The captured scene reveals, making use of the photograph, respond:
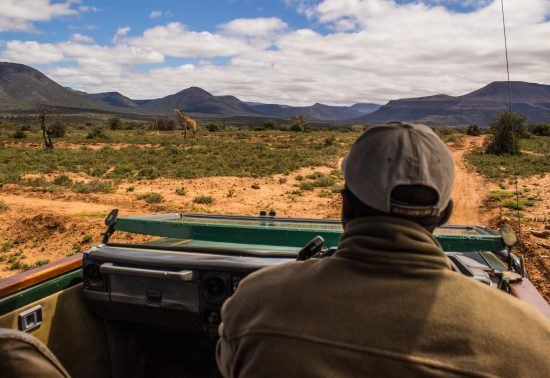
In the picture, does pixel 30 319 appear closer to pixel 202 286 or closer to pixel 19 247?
pixel 202 286

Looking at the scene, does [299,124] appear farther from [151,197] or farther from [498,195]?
[151,197]

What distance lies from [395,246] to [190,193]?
13283mm

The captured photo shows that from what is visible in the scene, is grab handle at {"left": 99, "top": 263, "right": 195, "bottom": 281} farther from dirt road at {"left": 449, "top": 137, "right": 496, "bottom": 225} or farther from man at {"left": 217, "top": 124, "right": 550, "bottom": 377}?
dirt road at {"left": 449, "top": 137, "right": 496, "bottom": 225}

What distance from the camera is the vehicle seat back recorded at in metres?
1.25

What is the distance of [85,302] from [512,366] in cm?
252

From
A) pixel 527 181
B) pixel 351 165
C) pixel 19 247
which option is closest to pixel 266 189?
pixel 19 247

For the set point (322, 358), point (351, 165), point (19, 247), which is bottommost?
point (19, 247)

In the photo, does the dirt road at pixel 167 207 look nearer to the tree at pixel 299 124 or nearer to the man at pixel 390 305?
the man at pixel 390 305

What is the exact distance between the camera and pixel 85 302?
2910 mm

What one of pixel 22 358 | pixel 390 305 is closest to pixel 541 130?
pixel 390 305

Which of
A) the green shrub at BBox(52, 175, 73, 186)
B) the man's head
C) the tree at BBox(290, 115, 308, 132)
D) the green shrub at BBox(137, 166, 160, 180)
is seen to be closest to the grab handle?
the man's head

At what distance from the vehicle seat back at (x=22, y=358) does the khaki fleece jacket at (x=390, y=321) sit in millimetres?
561

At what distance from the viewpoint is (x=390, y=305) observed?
1.13 metres

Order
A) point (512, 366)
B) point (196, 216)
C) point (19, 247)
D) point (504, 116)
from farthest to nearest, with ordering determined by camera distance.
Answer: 1. point (504, 116)
2. point (19, 247)
3. point (196, 216)
4. point (512, 366)
